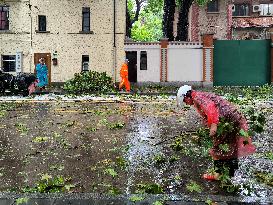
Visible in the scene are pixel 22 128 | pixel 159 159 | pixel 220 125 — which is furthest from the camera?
pixel 22 128

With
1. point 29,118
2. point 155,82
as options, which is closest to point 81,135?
point 29,118

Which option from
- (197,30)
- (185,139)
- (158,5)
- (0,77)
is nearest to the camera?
(185,139)

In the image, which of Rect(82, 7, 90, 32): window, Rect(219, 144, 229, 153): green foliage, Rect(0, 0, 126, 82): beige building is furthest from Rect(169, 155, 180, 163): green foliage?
Rect(82, 7, 90, 32): window

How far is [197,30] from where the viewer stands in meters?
41.8

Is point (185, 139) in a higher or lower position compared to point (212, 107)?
lower

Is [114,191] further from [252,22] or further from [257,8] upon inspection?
[257,8]

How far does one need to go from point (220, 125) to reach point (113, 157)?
9.72 feet

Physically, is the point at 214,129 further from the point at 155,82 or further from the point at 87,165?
the point at 155,82

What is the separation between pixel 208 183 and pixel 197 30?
119ft

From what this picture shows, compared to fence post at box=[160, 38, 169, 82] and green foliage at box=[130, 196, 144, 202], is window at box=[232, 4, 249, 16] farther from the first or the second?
green foliage at box=[130, 196, 144, 202]

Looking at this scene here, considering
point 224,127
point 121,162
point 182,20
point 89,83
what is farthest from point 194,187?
point 182,20

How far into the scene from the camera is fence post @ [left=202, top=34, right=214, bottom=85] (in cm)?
2791

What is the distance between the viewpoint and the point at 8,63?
93.4 ft

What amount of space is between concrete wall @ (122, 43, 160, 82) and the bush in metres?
2.84
